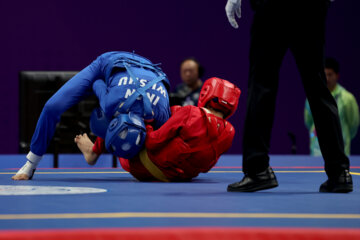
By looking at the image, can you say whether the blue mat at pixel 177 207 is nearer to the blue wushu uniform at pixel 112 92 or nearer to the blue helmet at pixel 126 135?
the blue helmet at pixel 126 135

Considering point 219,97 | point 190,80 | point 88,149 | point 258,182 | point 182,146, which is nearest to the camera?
point 258,182

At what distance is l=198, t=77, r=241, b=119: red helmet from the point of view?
11.1 feet

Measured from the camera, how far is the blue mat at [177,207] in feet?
5.44

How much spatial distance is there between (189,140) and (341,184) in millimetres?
906

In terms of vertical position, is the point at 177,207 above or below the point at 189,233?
below

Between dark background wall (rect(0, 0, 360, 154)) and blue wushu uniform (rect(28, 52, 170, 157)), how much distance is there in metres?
4.34

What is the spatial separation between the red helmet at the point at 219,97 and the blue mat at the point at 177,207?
45 cm

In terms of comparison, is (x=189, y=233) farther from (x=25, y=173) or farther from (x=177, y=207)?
(x=25, y=173)

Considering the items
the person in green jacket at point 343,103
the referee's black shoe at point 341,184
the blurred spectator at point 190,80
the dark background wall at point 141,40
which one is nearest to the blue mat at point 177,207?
the referee's black shoe at point 341,184

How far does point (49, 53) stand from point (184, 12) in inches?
73.3

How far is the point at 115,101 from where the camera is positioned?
136 inches

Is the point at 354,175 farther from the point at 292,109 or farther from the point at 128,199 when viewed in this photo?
the point at 292,109

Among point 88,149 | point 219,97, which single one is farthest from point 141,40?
point 219,97

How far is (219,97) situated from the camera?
339cm
